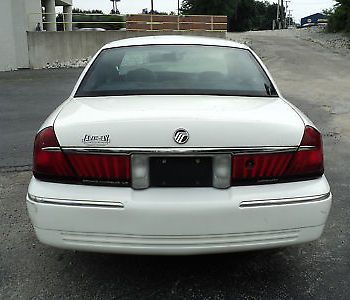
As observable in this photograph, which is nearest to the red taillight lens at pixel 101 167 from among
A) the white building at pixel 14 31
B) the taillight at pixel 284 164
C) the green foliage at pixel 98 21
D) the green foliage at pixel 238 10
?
the taillight at pixel 284 164

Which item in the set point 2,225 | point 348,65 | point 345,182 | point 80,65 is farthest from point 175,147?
point 80,65

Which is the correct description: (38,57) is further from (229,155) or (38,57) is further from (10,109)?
(229,155)

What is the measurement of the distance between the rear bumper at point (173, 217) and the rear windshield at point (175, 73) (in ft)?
2.87

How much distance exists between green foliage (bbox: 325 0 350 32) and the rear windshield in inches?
1037

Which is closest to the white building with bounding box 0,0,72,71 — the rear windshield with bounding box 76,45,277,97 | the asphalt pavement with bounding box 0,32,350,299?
the asphalt pavement with bounding box 0,32,350,299

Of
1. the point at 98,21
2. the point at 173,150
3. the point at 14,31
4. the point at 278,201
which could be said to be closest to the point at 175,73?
the point at 173,150

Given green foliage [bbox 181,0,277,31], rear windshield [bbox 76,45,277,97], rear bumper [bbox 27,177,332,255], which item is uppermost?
green foliage [bbox 181,0,277,31]

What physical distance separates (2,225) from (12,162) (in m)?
1.94

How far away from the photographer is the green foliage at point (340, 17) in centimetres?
2752

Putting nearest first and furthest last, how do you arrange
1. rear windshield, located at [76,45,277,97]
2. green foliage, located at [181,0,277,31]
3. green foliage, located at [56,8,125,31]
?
rear windshield, located at [76,45,277,97], green foliage, located at [56,8,125,31], green foliage, located at [181,0,277,31]

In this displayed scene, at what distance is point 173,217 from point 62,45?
21.0 m

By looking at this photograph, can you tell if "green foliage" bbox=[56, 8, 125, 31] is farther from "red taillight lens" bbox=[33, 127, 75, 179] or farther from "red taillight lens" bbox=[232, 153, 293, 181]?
"red taillight lens" bbox=[232, 153, 293, 181]

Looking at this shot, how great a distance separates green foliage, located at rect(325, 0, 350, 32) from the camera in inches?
1083

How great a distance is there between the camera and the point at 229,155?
2385mm
